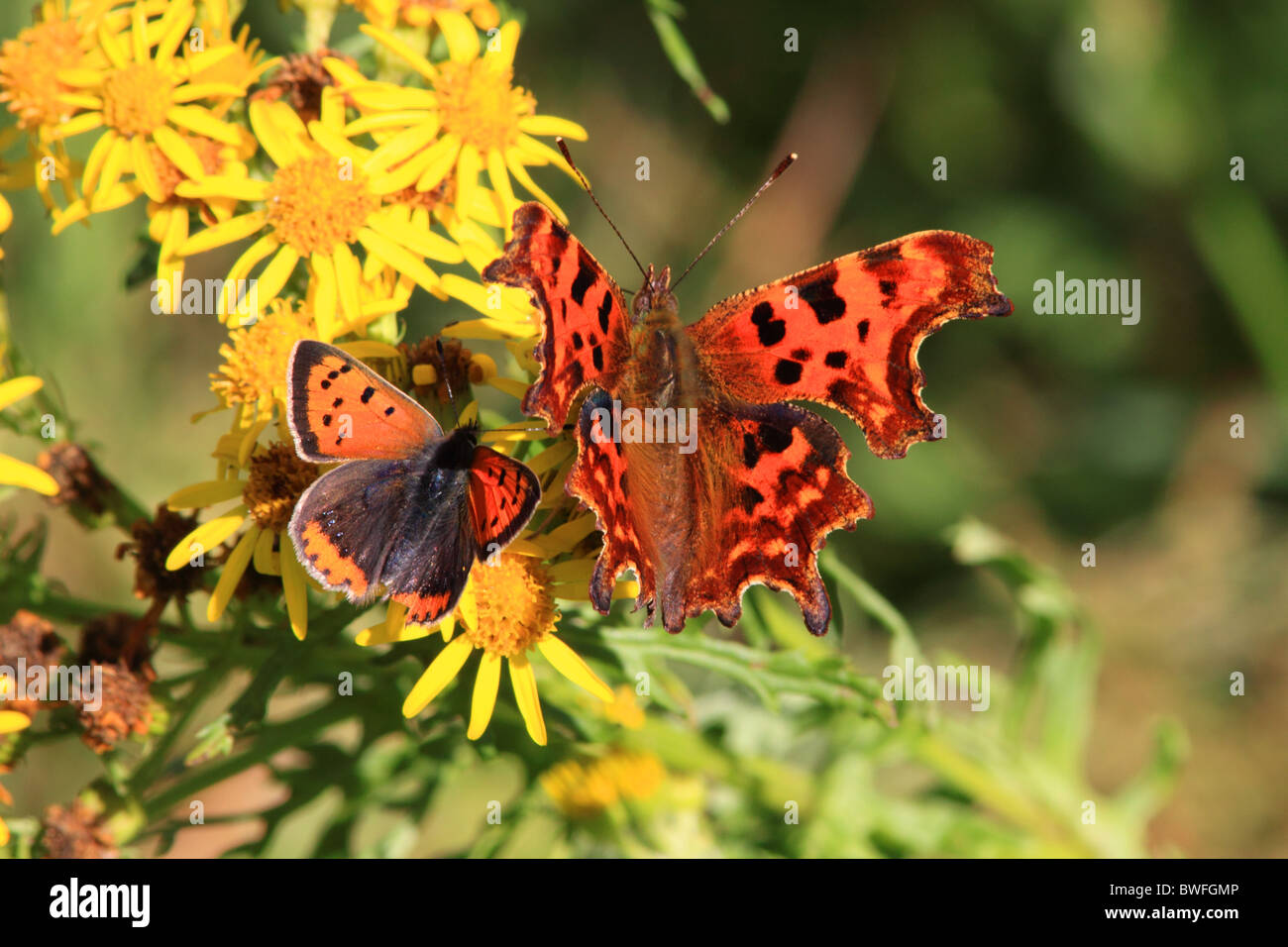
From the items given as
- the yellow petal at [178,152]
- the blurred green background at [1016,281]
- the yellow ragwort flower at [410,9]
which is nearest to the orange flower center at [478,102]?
the yellow ragwort flower at [410,9]

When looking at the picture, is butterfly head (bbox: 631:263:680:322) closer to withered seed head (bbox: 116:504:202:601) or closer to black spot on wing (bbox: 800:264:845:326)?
black spot on wing (bbox: 800:264:845:326)

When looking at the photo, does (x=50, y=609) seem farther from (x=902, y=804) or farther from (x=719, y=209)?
(x=719, y=209)

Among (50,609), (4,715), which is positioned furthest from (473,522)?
(50,609)

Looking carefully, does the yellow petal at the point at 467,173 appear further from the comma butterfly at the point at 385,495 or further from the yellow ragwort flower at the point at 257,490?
the comma butterfly at the point at 385,495

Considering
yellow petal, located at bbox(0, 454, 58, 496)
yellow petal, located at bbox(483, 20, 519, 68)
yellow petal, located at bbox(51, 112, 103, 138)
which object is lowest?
yellow petal, located at bbox(0, 454, 58, 496)

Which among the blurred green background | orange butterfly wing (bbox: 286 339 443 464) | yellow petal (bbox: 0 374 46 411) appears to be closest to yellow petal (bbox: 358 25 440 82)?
orange butterfly wing (bbox: 286 339 443 464)
